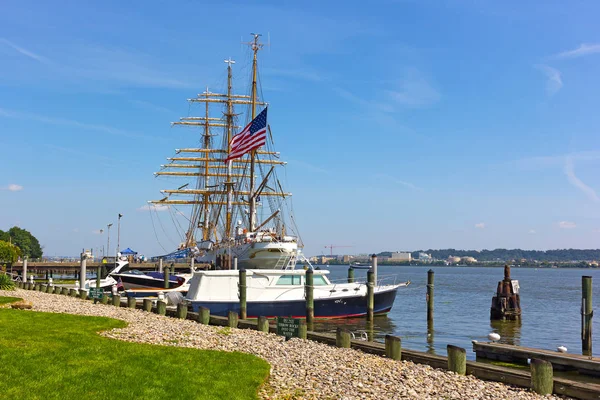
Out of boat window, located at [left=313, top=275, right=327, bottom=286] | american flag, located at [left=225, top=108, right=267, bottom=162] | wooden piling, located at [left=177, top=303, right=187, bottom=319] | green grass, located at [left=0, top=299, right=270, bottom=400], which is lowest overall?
wooden piling, located at [left=177, top=303, right=187, bottom=319]

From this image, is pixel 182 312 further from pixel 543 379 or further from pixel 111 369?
pixel 543 379

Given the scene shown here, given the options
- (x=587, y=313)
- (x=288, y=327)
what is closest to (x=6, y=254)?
(x=288, y=327)

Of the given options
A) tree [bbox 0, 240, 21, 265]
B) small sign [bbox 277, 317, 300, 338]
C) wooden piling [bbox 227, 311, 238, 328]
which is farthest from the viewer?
tree [bbox 0, 240, 21, 265]

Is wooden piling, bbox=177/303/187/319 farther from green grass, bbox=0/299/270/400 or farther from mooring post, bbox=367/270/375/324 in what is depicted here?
mooring post, bbox=367/270/375/324

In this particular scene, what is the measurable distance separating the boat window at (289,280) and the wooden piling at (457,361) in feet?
64.2

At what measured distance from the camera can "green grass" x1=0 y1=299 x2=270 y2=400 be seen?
10305 millimetres

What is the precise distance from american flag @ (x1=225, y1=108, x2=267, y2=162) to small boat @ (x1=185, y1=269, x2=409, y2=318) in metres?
8.53

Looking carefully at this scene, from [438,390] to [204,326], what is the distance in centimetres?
1111

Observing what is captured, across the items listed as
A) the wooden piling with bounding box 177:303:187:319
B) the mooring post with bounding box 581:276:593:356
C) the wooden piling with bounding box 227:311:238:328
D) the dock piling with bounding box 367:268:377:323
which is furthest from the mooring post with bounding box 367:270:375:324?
the wooden piling with bounding box 227:311:238:328

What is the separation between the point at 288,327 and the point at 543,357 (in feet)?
26.4

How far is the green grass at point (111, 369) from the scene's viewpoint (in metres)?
10.3

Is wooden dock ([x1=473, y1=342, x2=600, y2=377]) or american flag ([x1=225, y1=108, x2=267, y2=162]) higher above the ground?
american flag ([x1=225, y1=108, x2=267, y2=162])

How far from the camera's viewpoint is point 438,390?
12.8 meters

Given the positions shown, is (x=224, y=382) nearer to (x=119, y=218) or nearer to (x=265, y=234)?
(x=265, y=234)
